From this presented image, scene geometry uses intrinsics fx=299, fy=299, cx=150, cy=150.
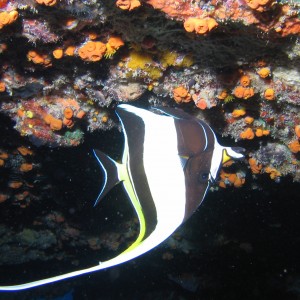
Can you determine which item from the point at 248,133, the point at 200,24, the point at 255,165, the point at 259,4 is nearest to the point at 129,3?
the point at 200,24

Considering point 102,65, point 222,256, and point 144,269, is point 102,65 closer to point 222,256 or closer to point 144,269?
point 222,256

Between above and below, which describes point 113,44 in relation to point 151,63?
above

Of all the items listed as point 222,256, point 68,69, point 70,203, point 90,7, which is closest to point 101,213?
point 70,203

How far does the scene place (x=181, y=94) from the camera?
282cm

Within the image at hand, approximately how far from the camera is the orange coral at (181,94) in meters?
2.80

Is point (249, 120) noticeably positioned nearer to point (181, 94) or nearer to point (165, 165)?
point (181, 94)

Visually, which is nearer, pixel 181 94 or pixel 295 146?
pixel 181 94

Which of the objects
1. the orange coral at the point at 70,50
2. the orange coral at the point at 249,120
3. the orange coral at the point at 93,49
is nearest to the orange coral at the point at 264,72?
the orange coral at the point at 249,120

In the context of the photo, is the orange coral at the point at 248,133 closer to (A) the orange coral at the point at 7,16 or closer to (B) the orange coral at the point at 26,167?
(A) the orange coral at the point at 7,16

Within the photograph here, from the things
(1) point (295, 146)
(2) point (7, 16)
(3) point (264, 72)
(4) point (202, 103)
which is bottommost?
(1) point (295, 146)

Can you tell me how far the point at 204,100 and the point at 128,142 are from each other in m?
1.36

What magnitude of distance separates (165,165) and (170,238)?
699 centimetres

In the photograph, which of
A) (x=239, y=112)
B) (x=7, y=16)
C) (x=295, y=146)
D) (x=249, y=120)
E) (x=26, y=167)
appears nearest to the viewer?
(x=7, y=16)

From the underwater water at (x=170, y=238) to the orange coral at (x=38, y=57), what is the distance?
6.47 ft
